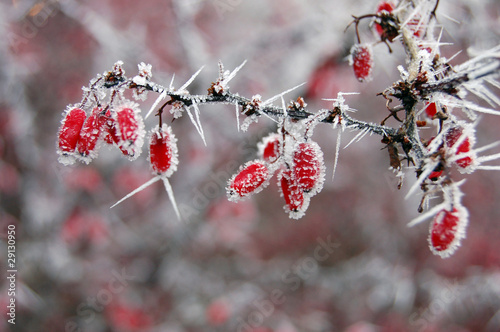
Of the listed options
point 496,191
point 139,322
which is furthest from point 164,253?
point 496,191

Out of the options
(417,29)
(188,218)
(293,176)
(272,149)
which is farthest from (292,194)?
(188,218)

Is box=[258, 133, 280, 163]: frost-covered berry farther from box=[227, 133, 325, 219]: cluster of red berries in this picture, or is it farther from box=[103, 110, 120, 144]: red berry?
box=[103, 110, 120, 144]: red berry

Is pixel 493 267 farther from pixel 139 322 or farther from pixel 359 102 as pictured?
pixel 359 102

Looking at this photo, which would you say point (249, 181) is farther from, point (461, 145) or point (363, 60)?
point (363, 60)

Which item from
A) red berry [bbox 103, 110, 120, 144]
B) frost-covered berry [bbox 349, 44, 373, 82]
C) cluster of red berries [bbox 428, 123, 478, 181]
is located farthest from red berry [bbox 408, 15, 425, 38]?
red berry [bbox 103, 110, 120, 144]

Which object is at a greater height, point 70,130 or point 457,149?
point 70,130
